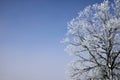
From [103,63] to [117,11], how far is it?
588 cm

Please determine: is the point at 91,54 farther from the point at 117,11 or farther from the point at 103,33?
the point at 117,11

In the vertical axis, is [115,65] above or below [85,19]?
below

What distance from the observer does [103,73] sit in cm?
2236

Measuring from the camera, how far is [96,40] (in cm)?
2242

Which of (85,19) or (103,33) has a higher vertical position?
(85,19)

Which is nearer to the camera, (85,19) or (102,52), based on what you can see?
(102,52)

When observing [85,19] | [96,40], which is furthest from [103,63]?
[85,19]

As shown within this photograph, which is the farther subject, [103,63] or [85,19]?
[85,19]

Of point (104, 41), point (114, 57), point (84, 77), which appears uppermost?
point (104, 41)

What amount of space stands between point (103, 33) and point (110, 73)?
4285 mm

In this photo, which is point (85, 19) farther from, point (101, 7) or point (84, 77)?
point (84, 77)

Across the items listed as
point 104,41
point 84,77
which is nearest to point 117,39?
point 104,41

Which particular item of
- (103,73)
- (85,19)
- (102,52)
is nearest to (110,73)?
(103,73)

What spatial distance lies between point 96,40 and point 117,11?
12.9 feet
